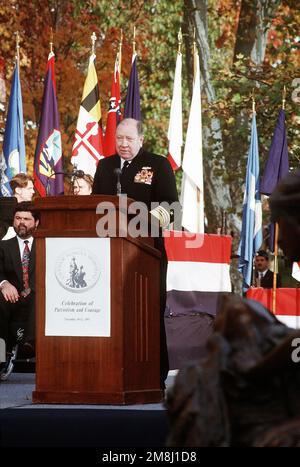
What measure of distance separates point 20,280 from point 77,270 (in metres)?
3.04

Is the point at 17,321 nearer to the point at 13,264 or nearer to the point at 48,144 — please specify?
the point at 13,264

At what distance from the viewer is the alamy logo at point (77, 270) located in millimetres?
7102

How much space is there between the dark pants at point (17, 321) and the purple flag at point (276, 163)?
19.4 feet

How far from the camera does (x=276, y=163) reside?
15.7 m

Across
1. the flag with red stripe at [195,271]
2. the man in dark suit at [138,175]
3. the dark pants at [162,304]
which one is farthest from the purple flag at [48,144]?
the dark pants at [162,304]

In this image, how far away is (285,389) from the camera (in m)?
2.65

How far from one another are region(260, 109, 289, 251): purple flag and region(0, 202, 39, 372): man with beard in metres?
5.90

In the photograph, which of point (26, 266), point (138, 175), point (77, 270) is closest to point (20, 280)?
point (26, 266)

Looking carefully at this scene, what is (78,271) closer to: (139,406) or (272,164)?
(139,406)

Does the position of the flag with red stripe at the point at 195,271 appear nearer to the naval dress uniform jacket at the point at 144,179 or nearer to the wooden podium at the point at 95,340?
the naval dress uniform jacket at the point at 144,179

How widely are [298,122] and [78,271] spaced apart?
11996 mm

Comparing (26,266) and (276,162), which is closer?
(26,266)

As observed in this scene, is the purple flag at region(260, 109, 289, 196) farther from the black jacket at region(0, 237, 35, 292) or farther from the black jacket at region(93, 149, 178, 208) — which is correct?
the black jacket at region(93, 149, 178, 208)
